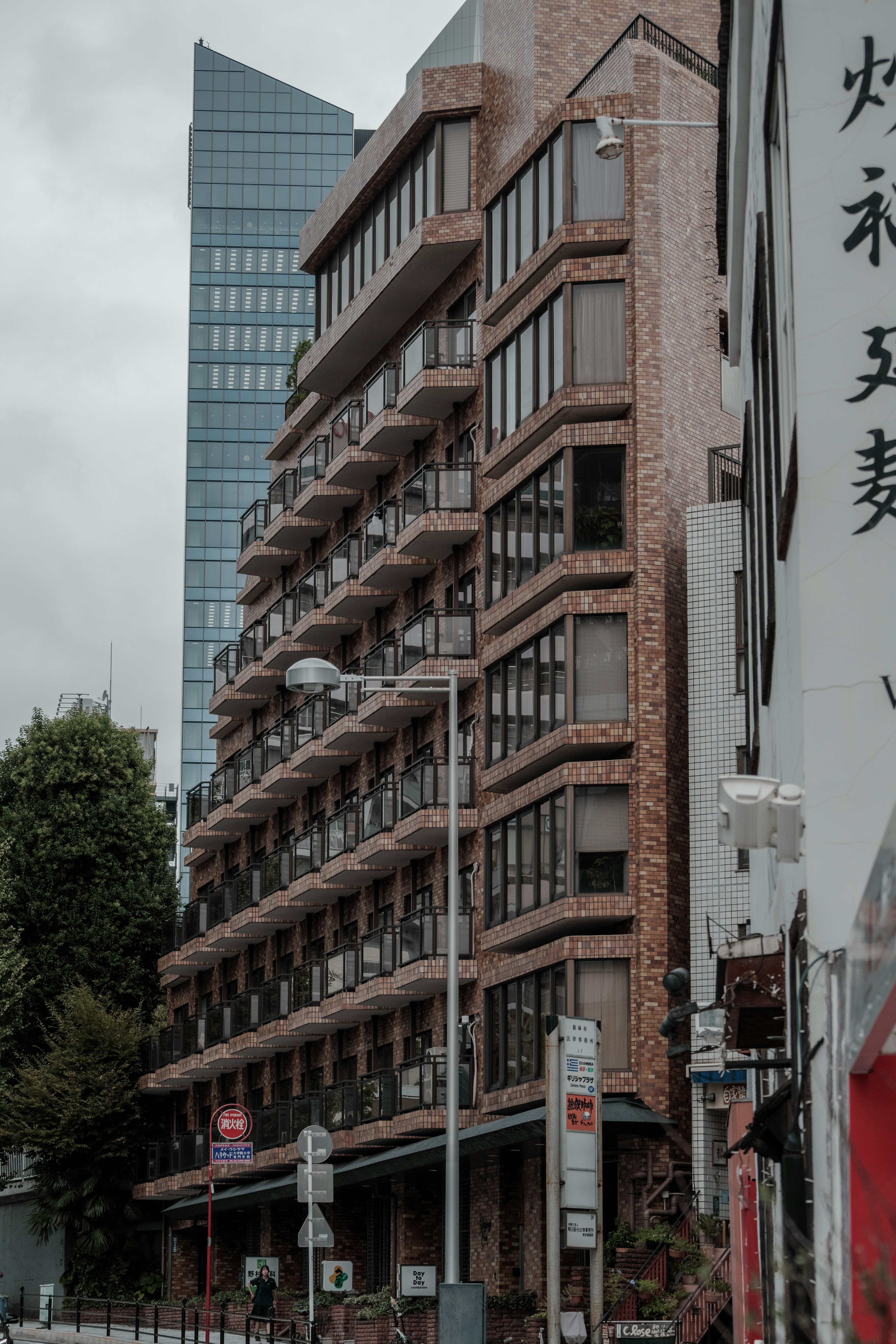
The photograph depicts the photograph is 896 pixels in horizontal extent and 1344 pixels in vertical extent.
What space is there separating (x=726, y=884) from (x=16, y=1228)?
4459 cm

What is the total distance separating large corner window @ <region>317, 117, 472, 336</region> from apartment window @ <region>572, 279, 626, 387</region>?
7.90 m

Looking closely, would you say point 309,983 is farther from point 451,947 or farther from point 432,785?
point 451,947

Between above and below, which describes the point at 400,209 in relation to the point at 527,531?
above

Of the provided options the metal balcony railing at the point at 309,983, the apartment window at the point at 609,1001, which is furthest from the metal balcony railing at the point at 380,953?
the apartment window at the point at 609,1001

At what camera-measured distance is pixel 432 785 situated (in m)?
43.7

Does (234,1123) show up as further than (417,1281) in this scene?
No

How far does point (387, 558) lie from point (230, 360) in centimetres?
8484

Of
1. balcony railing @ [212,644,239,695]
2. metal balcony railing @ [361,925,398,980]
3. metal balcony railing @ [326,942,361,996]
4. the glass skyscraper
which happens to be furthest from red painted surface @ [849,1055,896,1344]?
the glass skyscraper

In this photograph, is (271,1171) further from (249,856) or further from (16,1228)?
(16,1228)

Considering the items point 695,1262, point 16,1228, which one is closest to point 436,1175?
point 695,1262

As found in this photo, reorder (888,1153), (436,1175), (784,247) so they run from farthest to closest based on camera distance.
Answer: (436,1175), (784,247), (888,1153)

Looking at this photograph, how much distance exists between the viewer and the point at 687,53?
139ft

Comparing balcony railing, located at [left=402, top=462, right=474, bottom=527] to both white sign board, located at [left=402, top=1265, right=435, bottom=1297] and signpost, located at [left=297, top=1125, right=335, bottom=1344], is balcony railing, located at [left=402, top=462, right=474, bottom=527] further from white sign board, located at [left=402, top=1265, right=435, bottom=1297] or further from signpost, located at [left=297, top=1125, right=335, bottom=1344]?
signpost, located at [left=297, top=1125, right=335, bottom=1344]

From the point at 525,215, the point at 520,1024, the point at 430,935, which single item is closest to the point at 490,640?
the point at 430,935
